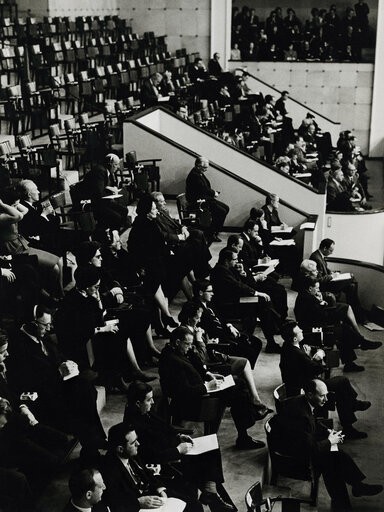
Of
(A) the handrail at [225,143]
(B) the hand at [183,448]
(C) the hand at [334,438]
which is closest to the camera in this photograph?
(B) the hand at [183,448]

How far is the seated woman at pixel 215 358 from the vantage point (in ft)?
23.5

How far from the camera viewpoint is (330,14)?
24281 millimetres

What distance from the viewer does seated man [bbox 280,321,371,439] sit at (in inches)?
284

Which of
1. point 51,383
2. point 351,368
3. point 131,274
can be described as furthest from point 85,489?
point 351,368

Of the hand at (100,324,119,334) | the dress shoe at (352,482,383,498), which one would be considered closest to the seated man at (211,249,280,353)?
the hand at (100,324,119,334)

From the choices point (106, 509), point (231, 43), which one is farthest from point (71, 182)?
point (231, 43)

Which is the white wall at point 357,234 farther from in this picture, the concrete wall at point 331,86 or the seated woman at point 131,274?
the concrete wall at point 331,86

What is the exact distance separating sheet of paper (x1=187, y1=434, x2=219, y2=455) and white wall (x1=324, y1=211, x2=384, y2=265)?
8345 mm

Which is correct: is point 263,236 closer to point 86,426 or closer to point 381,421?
point 381,421

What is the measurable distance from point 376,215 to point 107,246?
23.7 feet

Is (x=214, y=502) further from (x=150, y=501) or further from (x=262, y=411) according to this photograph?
(x=262, y=411)

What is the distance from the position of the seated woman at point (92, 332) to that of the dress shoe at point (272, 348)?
6.83 ft

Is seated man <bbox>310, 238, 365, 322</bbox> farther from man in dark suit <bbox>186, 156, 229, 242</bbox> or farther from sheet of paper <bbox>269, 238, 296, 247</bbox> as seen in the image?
man in dark suit <bbox>186, 156, 229, 242</bbox>

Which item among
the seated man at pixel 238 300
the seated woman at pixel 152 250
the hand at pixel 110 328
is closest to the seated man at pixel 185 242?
the seated woman at pixel 152 250
